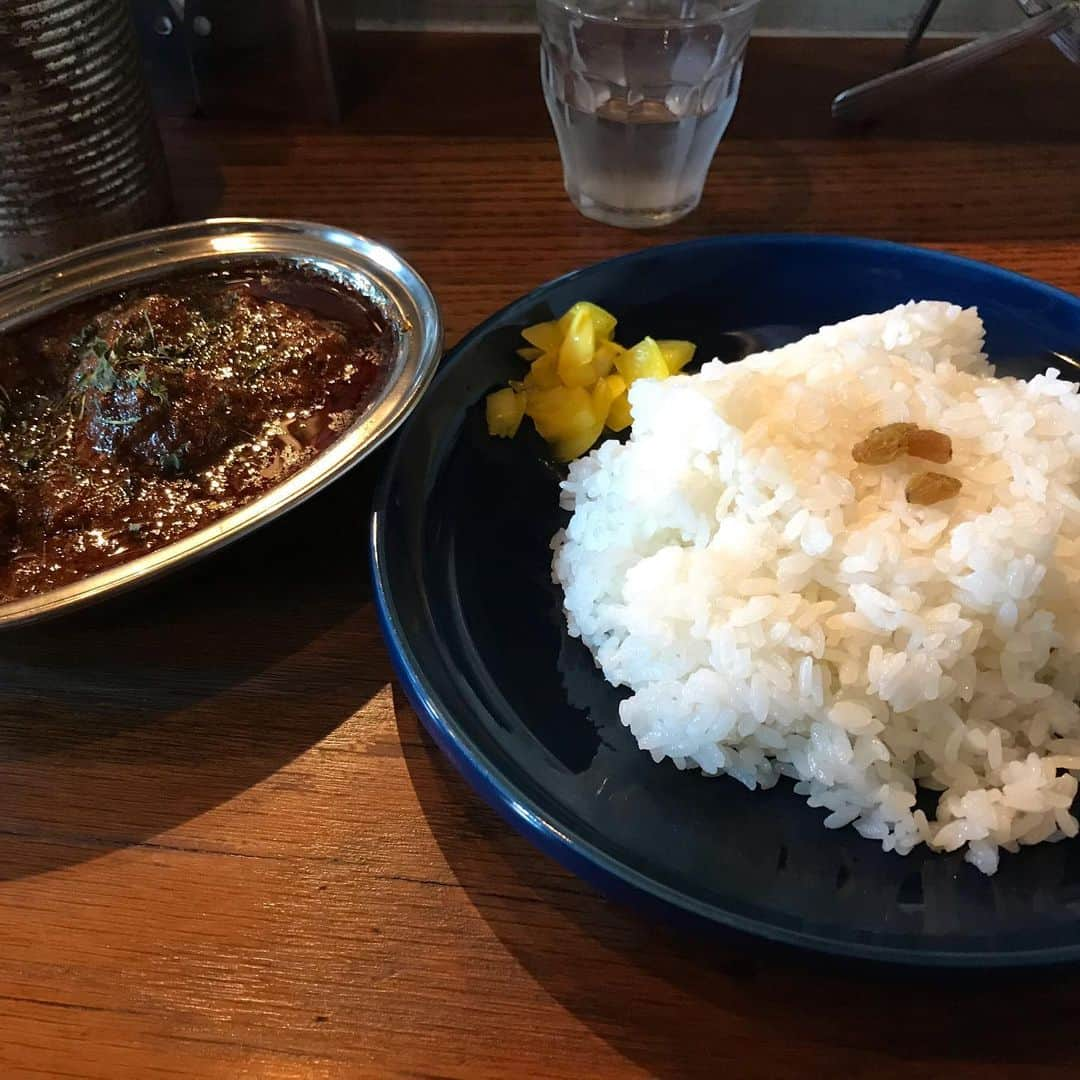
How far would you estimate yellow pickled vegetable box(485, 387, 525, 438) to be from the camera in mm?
1735

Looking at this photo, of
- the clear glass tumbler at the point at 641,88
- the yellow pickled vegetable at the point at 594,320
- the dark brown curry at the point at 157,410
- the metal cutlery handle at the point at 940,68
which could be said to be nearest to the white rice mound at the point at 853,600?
the yellow pickled vegetable at the point at 594,320

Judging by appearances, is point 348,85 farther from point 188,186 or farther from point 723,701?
point 723,701

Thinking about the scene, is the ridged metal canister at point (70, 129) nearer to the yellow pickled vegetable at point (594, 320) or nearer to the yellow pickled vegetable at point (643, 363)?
the yellow pickled vegetable at point (594, 320)

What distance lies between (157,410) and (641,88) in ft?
4.30

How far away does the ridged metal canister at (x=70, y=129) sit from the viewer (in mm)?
1832

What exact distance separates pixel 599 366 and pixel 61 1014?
1.22 meters

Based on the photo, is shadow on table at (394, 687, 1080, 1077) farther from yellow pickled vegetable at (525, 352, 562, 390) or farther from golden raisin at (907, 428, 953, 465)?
yellow pickled vegetable at (525, 352, 562, 390)

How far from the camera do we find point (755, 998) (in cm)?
116

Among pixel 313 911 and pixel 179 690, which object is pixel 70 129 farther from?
pixel 313 911

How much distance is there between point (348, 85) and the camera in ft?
9.37

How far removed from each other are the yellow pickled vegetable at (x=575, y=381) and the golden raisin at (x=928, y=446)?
1.60 ft

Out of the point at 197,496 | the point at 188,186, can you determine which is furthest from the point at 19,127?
the point at 197,496

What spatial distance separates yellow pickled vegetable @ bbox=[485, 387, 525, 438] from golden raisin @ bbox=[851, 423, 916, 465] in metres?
0.57

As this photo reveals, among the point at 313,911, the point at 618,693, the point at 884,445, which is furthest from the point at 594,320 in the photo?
the point at 313,911
